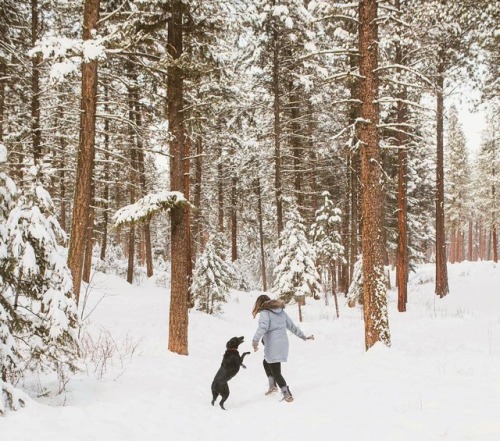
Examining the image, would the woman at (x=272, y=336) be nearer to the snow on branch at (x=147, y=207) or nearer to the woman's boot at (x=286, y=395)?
the woman's boot at (x=286, y=395)

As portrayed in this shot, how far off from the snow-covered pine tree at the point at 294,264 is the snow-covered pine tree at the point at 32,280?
42.5ft

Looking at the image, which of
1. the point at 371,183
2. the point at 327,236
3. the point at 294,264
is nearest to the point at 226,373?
the point at 371,183

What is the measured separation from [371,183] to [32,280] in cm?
650

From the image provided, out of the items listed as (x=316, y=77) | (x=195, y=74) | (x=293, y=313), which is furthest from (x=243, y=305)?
(x=195, y=74)

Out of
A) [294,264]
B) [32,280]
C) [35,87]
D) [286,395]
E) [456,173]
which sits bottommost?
[286,395]

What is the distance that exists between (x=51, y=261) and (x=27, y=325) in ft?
2.80

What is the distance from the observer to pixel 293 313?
2020cm

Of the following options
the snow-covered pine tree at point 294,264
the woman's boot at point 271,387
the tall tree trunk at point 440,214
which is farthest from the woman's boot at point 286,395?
the tall tree trunk at point 440,214

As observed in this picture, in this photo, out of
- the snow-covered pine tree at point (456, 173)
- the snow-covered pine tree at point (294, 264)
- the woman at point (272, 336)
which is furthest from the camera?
the snow-covered pine tree at point (456, 173)

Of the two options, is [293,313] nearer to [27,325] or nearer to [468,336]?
[468,336]

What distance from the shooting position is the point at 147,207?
891 centimetres

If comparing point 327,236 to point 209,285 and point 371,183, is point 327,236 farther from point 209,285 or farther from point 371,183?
point 371,183

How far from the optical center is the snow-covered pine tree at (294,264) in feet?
58.8

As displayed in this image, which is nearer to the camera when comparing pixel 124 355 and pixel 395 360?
pixel 395 360
